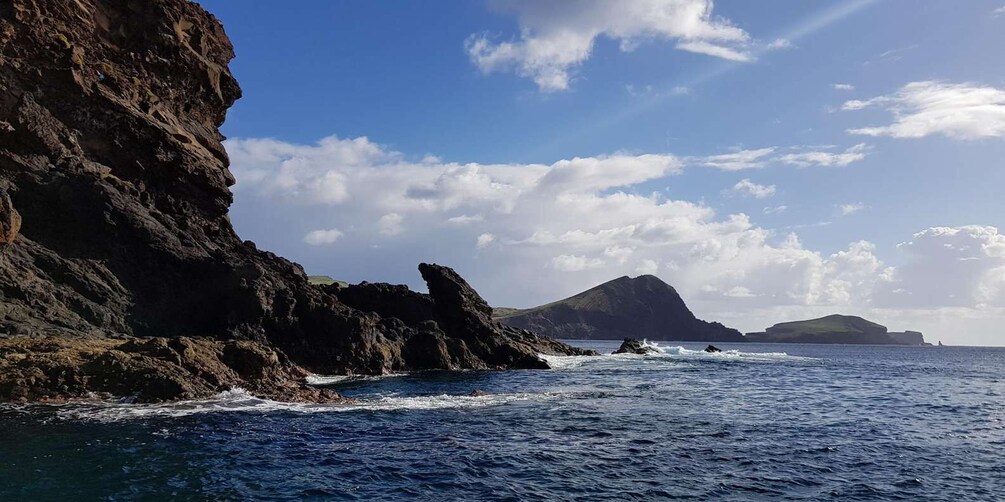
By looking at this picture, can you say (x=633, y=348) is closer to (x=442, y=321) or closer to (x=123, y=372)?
(x=442, y=321)

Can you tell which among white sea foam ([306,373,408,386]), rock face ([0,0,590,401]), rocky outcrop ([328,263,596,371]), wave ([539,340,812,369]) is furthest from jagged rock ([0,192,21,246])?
wave ([539,340,812,369])

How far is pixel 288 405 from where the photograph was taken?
3497 centimetres

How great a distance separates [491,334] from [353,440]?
56938 millimetres

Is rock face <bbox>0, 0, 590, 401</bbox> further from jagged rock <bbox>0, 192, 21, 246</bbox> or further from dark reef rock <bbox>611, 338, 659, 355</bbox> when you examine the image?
dark reef rock <bbox>611, 338, 659, 355</bbox>

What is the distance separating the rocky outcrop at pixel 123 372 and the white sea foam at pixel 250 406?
1.39 meters

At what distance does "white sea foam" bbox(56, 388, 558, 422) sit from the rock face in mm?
15514

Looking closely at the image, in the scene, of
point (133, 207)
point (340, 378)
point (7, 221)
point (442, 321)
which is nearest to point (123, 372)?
point (7, 221)

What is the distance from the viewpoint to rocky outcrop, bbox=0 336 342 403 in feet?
105

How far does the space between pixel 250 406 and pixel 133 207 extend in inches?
1265

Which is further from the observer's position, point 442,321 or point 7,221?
point 442,321

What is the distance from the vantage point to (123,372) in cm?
3366

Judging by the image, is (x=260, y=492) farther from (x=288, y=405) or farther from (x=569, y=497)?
(x=288, y=405)

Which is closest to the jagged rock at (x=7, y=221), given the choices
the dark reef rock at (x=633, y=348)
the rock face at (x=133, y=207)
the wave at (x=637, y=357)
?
the rock face at (x=133, y=207)

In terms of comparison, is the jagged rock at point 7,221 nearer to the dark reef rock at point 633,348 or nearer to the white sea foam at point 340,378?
the white sea foam at point 340,378
